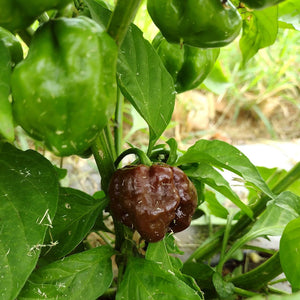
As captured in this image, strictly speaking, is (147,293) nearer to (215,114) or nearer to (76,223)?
(76,223)

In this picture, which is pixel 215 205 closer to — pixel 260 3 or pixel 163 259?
pixel 163 259

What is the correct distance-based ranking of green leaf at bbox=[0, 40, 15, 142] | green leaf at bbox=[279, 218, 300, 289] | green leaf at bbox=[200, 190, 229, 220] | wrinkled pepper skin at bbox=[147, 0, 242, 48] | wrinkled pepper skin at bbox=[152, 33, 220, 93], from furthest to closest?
green leaf at bbox=[200, 190, 229, 220]
wrinkled pepper skin at bbox=[152, 33, 220, 93]
green leaf at bbox=[279, 218, 300, 289]
wrinkled pepper skin at bbox=[147, 0, 242, 48]
green leaf at bbox=[0, 40, 15, 142]

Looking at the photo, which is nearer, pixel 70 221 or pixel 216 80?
pixel 70 221

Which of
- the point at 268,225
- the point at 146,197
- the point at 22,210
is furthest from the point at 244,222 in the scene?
the point at 22,210

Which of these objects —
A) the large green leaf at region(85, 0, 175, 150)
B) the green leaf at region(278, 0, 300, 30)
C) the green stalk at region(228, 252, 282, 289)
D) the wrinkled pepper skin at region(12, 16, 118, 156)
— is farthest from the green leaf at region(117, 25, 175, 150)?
the green stalk at region(228, 252, 282, 289)

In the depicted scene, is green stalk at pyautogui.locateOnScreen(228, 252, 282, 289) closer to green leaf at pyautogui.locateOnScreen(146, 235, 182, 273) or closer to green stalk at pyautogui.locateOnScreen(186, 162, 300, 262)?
green stalk at pyautogui.locateOnScreen(186, 162, 300, 262)

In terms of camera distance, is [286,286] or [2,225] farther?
[286,286]

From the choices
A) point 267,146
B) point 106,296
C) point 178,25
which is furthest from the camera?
point 267,146

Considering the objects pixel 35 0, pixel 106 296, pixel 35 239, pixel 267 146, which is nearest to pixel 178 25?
A: pixel 35 0
